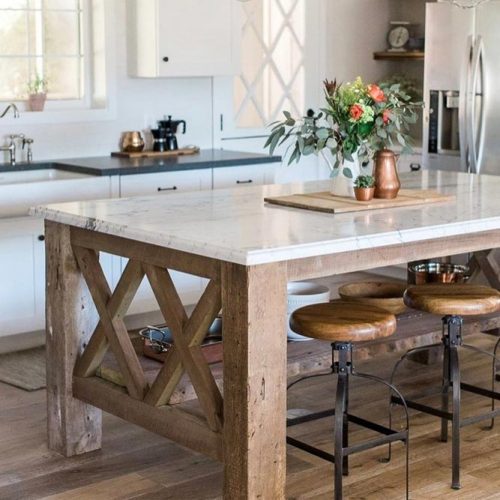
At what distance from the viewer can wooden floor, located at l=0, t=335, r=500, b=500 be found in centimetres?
390

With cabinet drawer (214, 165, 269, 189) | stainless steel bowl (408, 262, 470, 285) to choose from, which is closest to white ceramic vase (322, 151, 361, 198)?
stainless steel bowl (408, 262, 470, 285)

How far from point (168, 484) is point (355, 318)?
93cm

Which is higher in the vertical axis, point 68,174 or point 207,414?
point 68,174

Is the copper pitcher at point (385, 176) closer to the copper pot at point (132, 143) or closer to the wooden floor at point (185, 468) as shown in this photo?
the wooden floor at point (185, 468)

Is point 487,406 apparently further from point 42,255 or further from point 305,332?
point 42,255

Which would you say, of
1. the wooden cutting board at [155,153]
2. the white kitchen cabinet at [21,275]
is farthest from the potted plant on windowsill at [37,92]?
the white kitchen cabinet at [21,275]

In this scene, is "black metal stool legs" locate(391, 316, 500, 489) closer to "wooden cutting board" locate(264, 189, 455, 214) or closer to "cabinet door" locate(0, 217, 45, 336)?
"wooden cutting board" locate(264, 189, 455, 214)

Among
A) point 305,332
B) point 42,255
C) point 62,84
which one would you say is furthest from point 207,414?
point 62,84

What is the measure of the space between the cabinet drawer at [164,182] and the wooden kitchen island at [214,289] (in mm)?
1526

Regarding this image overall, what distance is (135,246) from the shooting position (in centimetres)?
381

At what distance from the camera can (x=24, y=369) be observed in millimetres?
5488

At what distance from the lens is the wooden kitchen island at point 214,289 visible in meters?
3.38

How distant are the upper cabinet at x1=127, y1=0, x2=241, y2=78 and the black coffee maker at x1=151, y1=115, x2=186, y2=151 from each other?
1.21ft

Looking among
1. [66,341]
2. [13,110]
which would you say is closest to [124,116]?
[13,110]
